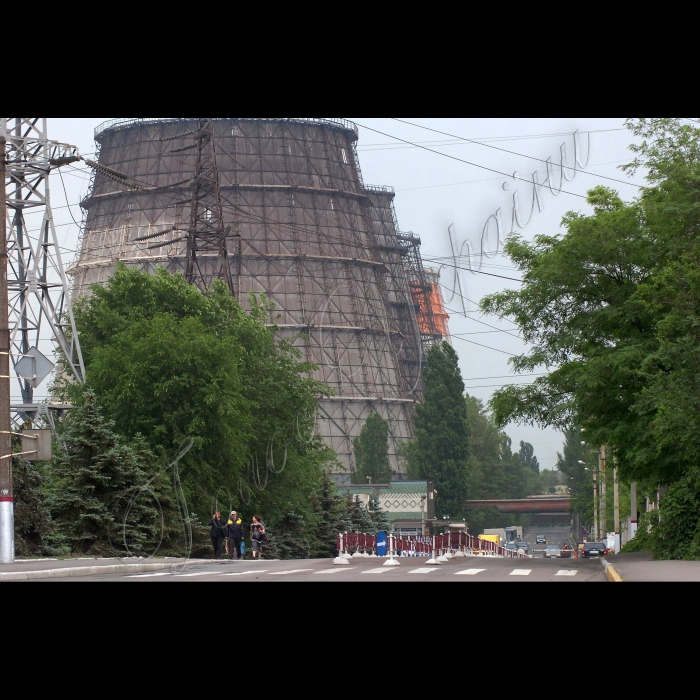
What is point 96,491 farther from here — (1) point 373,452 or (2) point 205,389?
(1) point 373,452

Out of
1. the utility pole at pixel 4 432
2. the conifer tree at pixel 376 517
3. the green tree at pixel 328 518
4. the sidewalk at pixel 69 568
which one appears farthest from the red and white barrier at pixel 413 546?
the conifer tree at pixel 376 517

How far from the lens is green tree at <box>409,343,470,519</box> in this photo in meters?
101

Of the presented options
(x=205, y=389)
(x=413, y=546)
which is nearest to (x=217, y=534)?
(x=205, y=389)

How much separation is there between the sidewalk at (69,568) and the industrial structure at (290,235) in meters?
76.5

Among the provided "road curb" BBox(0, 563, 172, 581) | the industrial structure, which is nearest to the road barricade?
"road curb" BBox(0, 563, 172, 581)

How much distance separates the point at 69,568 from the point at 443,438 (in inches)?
3105

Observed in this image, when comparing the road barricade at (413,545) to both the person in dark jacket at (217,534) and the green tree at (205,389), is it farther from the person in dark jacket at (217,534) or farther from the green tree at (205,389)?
the green tree at (205,389)

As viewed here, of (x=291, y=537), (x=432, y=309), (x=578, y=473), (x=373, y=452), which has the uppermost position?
(x=432, y=309)

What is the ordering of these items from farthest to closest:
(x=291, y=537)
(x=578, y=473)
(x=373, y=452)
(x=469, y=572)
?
(x=578, y=473), (x=373, y=452), (x=291, y=537), (x=469, y=572)

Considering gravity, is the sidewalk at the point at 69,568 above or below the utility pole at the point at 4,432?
below

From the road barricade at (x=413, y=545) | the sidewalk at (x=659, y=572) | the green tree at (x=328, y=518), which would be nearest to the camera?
the sidewalk at (x=659, y=572)

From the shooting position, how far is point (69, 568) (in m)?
23.1

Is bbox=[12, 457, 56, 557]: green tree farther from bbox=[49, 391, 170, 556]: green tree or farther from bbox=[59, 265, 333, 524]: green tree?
bbox=[59, 265, 333, 524]: green tree

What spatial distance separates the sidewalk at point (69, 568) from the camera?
69.4ft
